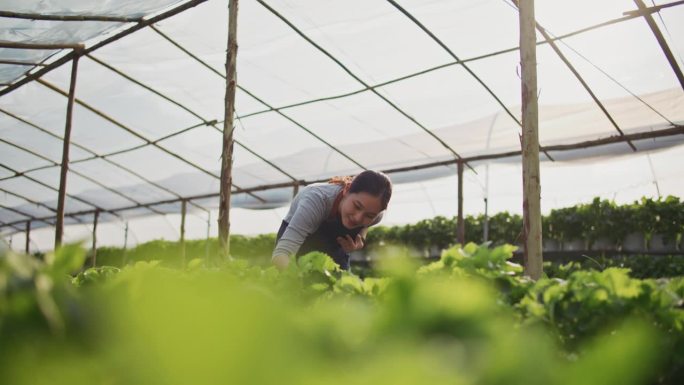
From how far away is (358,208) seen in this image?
3846 millimetres

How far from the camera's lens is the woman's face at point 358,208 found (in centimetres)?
380

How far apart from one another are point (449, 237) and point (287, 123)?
14.8ft

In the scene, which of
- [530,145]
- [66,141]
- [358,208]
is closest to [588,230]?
[530,145]

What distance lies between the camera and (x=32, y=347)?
48cm

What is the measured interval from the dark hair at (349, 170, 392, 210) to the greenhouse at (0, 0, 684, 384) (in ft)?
3.38

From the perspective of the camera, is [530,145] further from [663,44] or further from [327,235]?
[663,44]

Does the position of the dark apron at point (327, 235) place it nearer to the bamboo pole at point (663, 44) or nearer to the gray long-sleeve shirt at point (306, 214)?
the gray long-sleeve shirt at point (306, 214)

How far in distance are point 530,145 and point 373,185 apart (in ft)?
4.63

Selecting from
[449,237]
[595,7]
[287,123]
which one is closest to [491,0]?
A: [595,7]

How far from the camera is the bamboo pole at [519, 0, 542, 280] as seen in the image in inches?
169

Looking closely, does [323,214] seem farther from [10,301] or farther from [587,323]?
[10,301]

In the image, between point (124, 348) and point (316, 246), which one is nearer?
point (124, 348)

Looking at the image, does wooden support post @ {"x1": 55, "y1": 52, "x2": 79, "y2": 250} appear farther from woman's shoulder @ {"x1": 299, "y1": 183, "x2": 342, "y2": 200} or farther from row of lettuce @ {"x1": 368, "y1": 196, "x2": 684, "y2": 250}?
row of lettuce @ {"x1": 368, "y1": 196, "x2": 684, "y2": 250}

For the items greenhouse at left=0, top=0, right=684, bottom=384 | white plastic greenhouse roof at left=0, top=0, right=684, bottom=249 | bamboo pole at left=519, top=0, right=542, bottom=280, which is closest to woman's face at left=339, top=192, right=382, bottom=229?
greenhouse at left=0, top=0, right=684, bottom=384
